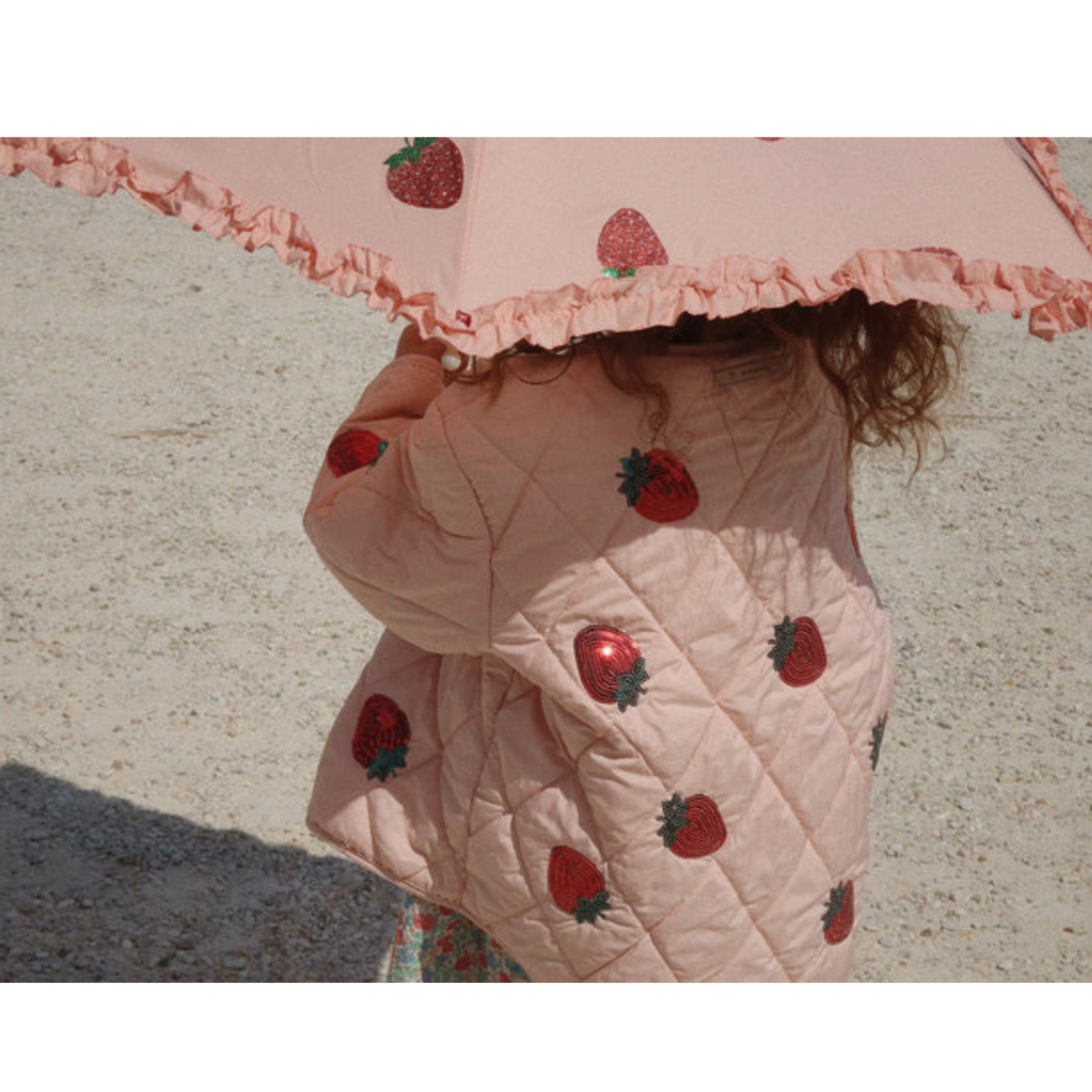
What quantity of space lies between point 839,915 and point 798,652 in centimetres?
40

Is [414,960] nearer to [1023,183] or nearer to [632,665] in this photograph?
[632,665]

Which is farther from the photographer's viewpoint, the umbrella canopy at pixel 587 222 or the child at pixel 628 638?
the child at pixel 628 638

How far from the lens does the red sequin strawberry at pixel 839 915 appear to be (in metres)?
1.96

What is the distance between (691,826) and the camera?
1.80m

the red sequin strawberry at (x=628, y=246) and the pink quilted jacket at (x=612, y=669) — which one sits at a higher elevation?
the red sequin strawberry at (x=628, y=246)

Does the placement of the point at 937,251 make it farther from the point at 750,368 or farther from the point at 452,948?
the point at 452,948

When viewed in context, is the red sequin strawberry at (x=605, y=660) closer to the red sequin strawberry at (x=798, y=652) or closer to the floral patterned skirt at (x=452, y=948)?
the red sequin strawberry at (x=798, y=652)

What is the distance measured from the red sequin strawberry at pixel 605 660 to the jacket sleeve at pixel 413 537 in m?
0.11

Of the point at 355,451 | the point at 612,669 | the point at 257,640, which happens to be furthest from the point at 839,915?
the point at 257,640

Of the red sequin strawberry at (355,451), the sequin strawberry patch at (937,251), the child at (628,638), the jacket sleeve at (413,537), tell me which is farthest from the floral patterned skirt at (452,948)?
the sequin strawberry patch at (937,251)

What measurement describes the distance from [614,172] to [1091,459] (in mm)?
3229

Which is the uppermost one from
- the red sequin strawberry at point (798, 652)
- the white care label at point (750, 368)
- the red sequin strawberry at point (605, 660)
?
the white care label at point (750, 368)

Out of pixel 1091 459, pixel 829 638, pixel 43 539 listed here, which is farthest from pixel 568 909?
pixel 1091 459

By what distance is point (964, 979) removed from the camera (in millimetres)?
2926
